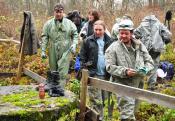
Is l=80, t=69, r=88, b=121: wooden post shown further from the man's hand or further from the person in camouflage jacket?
the man's hand

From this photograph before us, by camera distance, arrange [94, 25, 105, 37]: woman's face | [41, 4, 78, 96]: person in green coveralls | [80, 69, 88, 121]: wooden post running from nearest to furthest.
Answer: [80, 69, 88, 121]: wooden post → [94, 25, 105, 37]: woman's face → [41, 4, 78, 96]: person in green coveralls

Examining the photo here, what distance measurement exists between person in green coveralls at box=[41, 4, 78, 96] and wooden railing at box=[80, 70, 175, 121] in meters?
2.33

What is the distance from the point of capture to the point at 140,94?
5.89 metres

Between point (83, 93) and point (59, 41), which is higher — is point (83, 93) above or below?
below

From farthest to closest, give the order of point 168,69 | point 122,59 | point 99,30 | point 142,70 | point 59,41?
point 168,69, point 59,41, point 99,30, point 122,59, point 142,70

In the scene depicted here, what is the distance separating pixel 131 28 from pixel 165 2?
25423mm

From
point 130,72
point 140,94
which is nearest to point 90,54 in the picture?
point 130,72

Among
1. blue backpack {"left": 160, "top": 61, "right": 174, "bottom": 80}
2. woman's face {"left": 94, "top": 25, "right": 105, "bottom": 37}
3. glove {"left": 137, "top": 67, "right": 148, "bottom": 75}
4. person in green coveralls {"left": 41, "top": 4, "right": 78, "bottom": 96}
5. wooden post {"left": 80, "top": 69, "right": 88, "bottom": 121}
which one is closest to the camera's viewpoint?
glove {"left": 137, "top": 67, "right": 148, "bottom": 75}

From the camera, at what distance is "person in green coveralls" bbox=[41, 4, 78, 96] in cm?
969

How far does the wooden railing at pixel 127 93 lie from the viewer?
5.41 meters

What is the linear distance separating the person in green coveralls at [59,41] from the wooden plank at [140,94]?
108 inches

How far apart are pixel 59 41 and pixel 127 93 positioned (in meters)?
3.93

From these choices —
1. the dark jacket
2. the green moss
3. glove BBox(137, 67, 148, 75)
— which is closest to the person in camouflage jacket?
glove BBox(137, 67, 148, 75)

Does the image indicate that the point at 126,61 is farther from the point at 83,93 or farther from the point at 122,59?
the point at 83,93
